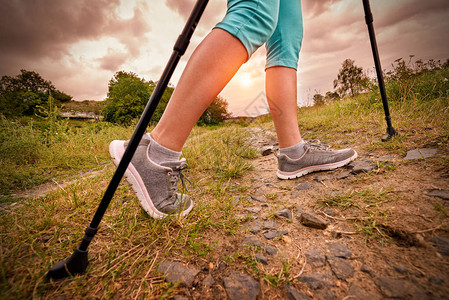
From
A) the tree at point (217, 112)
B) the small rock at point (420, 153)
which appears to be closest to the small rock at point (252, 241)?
the small rock at point (420, 153)

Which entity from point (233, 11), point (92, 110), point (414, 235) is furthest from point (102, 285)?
point (92, 110)

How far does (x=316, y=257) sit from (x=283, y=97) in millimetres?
1321

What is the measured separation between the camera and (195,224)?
109 centimetres

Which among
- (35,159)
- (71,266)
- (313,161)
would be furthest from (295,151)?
(35,159)

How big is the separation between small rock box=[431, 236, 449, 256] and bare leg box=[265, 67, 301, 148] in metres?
1.16

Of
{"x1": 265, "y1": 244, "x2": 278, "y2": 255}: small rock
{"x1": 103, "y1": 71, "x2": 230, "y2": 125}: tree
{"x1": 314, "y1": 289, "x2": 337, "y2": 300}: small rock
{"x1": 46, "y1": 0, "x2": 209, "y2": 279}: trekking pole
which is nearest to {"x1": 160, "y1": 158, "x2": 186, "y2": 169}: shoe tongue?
{"x1": 46, "y1": 0, "x2": 209, "y2": 279}: trekking pole

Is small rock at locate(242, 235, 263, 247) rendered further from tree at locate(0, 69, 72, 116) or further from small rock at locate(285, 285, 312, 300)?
tree at locate(0, 69, 72, 116)

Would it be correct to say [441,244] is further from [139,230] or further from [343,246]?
[139,230]

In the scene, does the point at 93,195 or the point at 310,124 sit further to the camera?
the point at 310,124

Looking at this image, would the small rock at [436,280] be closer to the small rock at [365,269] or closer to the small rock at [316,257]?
the small rock at [365,269]

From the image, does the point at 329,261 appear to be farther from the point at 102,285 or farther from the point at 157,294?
the point at 102,285

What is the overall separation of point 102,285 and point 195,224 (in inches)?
19.3

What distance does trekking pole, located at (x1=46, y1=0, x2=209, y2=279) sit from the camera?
2.45ft

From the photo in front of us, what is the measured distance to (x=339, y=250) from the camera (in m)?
0.88
